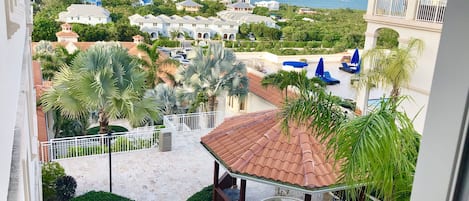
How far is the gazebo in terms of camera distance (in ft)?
18.3

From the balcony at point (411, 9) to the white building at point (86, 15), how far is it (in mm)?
21217

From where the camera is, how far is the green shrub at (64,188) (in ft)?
24.6

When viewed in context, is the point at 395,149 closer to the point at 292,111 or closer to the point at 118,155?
the point at 292,111

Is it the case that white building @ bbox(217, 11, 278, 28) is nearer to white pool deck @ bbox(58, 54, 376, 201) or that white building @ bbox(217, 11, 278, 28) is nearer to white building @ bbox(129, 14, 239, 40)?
white building @ bbox(129, 14, 239, 40)

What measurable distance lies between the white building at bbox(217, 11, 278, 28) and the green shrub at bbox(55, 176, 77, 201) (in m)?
24.7

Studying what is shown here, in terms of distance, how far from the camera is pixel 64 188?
24.8ft

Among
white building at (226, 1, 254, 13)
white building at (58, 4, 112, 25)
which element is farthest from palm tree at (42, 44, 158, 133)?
white building at (226, 1, 254, 13)

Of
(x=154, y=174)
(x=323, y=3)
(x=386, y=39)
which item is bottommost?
(x=154, y=174)

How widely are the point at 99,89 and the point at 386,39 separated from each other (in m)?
8.57

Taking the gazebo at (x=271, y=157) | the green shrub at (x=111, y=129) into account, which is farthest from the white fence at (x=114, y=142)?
the gazebo at (x=271, y=157)

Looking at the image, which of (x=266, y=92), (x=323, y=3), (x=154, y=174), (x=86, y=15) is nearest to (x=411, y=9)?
(x=266, y=92)

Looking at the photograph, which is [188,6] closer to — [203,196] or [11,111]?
[203,196]

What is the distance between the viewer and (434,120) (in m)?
0.57

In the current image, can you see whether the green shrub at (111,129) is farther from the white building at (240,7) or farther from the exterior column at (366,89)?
the white building at (240,7)
